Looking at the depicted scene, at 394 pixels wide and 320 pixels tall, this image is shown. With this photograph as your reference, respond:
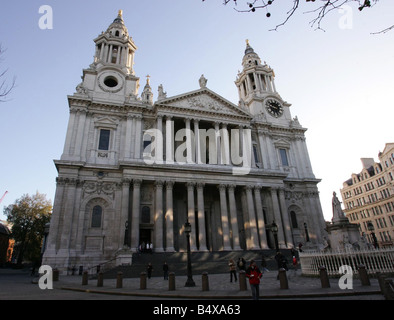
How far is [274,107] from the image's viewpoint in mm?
42625

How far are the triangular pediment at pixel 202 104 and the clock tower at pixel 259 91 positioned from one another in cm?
517

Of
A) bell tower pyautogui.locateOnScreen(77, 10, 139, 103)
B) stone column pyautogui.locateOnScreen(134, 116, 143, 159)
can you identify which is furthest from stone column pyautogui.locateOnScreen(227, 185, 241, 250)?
bell tower pyautogui.locateOnScreen(77, 10, 139, 103)

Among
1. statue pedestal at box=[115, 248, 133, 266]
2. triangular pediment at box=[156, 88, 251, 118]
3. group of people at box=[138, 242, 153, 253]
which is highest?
triangular pediment at box=[156, 88, 251, 118]

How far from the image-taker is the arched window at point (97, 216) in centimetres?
2708

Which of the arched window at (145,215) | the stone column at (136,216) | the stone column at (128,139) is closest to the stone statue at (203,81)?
the stone column at (128,139)

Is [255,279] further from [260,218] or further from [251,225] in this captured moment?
[260,218]

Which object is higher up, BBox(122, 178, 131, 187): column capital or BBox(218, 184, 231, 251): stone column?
BBox(122, 178, 131, 187): column capital

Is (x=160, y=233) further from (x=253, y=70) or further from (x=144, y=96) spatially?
(x=253, y=70)

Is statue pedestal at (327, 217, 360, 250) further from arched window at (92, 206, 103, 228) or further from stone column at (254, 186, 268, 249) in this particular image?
arched window at (92, 206, 103, 228)

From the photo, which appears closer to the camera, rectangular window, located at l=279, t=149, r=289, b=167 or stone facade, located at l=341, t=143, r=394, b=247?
rectangular window, located at l=279, t=149, r=289, b=167

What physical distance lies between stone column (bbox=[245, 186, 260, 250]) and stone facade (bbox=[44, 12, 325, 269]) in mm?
113

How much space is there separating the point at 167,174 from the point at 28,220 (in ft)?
126

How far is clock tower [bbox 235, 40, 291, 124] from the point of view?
41812 millimetres

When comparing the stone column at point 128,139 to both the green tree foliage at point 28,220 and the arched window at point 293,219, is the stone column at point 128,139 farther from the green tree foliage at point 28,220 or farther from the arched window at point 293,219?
the green tree foliage at point 28,220
